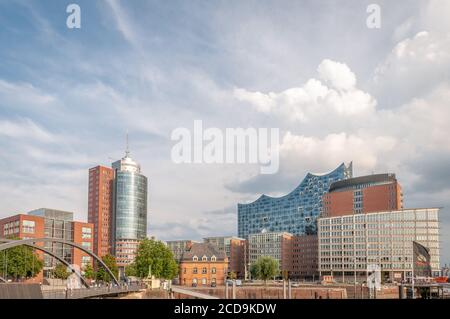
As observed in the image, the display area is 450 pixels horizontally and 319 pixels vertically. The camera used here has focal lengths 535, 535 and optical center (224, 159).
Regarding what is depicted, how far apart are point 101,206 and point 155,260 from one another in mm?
98003

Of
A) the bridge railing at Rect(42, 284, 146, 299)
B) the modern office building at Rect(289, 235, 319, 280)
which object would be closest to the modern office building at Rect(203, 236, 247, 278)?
the modern office building at Rect(289, 235, 319, 280)

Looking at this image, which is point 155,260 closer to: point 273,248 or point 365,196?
point 273,248

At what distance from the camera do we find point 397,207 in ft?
418

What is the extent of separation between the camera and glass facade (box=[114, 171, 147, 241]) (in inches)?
6737

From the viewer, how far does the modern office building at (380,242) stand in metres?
111

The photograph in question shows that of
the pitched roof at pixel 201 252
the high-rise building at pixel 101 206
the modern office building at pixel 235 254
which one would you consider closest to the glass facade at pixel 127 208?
the high-rise building at pixel 101 206

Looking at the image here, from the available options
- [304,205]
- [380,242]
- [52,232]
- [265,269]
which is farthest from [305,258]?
[52,232]

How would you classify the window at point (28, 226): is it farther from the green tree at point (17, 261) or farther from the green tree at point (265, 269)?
the green tree at point (265, 269)

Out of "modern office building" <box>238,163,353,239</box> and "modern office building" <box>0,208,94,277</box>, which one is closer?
"modern office building" <box>0,208,94,277</box>

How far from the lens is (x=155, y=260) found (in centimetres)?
7944

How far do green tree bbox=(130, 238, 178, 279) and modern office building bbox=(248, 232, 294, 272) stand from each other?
68249 mm

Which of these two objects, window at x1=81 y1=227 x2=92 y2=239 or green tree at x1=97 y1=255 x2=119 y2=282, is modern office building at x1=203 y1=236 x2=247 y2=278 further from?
green tree at x1=97 y1=255 x2=119 y2=282

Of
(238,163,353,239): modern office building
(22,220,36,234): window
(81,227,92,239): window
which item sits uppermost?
(238,163,353,239): modern office building

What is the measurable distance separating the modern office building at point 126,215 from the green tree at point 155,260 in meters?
89.7
